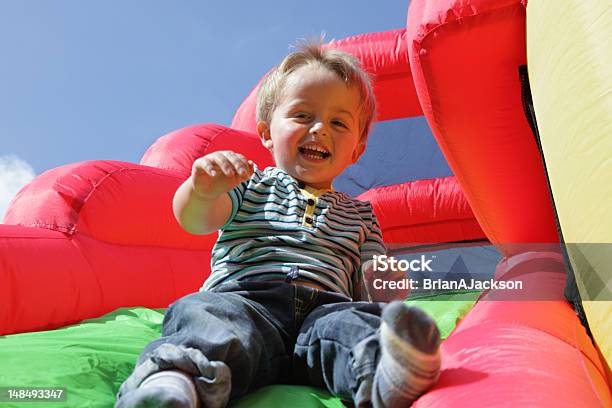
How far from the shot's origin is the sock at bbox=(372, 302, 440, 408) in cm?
54

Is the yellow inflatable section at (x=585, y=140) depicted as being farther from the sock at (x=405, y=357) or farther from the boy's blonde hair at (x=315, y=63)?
the boy's blonde hair at (x=315, y=63)

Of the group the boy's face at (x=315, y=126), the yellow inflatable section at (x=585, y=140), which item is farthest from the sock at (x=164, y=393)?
the boy's face at (x=315, y=126)

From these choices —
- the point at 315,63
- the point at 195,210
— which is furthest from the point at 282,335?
the point at 315,63

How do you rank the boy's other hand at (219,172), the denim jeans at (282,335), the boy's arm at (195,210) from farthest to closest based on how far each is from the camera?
the boy's arm at (195,210) → the boy's other hand at (219,172) → the denim jeans at (282,335)

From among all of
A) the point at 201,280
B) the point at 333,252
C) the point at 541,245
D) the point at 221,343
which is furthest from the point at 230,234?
the point at 201,280

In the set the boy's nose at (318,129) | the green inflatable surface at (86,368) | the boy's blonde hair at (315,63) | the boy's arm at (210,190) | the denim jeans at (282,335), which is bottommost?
the green inflatable surface at (86,368)

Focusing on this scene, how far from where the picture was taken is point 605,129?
60 centimetres

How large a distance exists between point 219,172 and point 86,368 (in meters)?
0.33

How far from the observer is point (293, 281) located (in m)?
0.92

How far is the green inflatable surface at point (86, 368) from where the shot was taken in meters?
0.72

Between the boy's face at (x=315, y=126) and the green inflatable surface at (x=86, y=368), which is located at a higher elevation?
the boy's face at (x=315, y=126)

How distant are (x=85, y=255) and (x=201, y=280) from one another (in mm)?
468

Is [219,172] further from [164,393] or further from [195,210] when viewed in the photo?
[164,393]

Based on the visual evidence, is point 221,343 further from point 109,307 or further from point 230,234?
point 109,307
